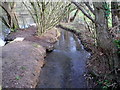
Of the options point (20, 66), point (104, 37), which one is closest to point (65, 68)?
point (20, 66)

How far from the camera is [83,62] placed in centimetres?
948

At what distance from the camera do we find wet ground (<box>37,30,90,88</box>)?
7127mm

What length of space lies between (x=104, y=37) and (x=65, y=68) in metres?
3.14

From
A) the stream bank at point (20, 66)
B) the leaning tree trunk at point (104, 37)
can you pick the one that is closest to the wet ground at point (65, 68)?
the stream bank at point (20, 66)

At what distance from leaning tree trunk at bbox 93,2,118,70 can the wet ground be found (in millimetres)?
1452

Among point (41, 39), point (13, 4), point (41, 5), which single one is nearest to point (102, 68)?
point (41, 39)

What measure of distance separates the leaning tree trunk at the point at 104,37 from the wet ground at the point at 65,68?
1452mm

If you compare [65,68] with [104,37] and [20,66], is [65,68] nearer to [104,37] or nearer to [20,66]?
[20,66]

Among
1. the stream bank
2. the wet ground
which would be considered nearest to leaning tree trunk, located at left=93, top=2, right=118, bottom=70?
the wet ground

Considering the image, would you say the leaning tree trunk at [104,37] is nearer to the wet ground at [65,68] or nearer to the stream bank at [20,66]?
the wet ground at [65,68]

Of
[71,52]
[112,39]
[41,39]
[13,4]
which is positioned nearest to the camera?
[112,39]

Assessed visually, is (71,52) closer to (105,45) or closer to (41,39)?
(41,39)

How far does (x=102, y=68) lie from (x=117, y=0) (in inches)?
112

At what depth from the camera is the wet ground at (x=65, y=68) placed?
713cm
